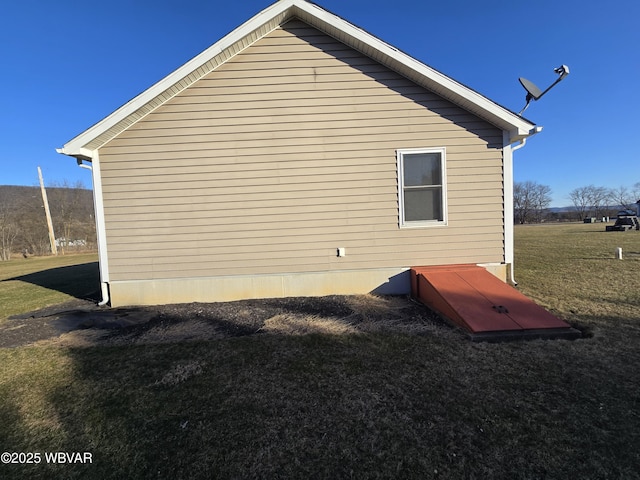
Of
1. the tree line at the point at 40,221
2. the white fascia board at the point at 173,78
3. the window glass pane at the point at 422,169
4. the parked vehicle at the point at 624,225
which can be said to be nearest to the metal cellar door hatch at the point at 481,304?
the window glass pane at the point at 422,169

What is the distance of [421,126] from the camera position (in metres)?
5.91

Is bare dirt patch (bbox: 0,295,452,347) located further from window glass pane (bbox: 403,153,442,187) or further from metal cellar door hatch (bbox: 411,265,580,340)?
window glass pane (bbox: 403,153,442,187)

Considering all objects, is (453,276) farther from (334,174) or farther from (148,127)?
(148,127)

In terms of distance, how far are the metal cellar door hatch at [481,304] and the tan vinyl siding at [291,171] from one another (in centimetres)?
54

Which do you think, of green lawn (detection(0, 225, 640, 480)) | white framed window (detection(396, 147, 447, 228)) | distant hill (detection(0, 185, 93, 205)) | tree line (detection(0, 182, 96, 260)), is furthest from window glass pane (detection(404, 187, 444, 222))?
distant hill (detection(0, 185, 93, 205))

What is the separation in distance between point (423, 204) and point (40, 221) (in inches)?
1494

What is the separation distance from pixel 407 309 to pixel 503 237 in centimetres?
259

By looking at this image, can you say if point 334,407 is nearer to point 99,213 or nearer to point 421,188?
point 421,188

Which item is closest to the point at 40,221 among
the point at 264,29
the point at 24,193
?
the point at 24,193

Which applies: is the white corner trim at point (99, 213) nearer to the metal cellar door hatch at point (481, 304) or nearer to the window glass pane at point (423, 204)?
the window glass pane at point (423, 204)

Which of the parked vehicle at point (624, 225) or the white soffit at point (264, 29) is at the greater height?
the white soffit at point (264, 29)

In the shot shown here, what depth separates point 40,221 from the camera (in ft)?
98.8

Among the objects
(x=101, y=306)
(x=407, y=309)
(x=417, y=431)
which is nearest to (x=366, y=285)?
(x=407, y=309)

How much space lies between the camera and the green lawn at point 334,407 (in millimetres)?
2037
